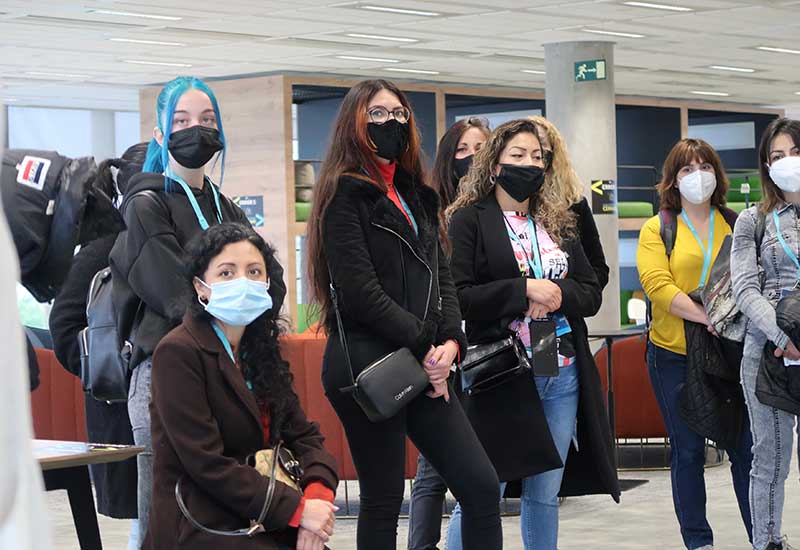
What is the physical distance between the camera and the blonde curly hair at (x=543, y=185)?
162 inches

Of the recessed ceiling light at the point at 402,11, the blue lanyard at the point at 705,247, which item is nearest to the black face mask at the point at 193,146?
the blue lanyard at the point at 705,247


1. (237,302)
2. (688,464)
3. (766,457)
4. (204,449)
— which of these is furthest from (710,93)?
(204,449)

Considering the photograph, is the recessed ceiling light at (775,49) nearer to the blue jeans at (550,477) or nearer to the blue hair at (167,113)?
the blue jeans at (550,477)

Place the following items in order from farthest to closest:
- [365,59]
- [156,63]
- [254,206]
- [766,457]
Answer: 1. [254,206]
2. [365,59]
3. [156,63]
4. [766,457]

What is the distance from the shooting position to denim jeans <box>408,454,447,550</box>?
434cm

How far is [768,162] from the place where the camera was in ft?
14.9

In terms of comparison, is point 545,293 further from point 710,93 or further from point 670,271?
point 710,93

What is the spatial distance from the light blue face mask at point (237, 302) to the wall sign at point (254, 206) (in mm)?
11209

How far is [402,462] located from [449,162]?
155cm

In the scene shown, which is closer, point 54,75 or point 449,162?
point 449,162

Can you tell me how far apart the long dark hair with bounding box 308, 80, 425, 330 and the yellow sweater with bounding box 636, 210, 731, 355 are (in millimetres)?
1559

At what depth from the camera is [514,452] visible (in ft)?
12.7

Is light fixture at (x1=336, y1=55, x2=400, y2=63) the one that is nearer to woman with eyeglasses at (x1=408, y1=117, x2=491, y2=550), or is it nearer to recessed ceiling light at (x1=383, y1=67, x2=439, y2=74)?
recessed ceiling light at (x1=383, y1=67, x2=439, y2=74)

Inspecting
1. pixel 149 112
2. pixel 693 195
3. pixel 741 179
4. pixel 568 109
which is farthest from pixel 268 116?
pixel 693 195
